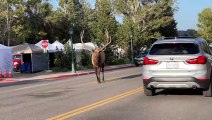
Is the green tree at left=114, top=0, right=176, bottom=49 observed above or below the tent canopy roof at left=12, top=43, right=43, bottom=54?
above

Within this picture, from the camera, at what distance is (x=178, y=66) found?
13.1 m

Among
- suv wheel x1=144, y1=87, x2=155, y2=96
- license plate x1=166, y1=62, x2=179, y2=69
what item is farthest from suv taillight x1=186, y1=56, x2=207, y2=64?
suv wheel x1=144, y1=87, x2=155, y2=96

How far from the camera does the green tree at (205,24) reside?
383 ft

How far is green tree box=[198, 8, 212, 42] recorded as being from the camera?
383ft

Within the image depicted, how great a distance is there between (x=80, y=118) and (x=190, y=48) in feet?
16.5

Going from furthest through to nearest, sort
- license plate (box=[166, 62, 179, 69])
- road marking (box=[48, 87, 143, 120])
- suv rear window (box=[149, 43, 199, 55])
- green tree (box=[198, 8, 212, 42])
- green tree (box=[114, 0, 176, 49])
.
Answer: green tree (box=[198, 8, 212, 42]) < green tree (box=[114, 0, 176, 49]) < suv rear window (box=[149, 43, 199, 55]) < license plate (box=[166, 62, 179, 69]) < road marking (box=[48, 87, 143, 120])

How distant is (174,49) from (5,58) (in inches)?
812

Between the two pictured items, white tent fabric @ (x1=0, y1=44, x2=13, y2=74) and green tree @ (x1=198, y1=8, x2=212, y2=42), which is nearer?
white tent fabric @ (x1=0, y1=44, x2=13, y2=74)

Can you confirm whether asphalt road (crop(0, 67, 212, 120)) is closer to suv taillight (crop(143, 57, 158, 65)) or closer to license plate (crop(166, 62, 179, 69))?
license plate (crop(166, 62, 179, 69))

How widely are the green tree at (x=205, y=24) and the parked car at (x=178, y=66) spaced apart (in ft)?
346

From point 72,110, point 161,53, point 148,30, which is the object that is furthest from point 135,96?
point 148,30

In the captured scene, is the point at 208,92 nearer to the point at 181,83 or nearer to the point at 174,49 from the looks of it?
the point at 181,83

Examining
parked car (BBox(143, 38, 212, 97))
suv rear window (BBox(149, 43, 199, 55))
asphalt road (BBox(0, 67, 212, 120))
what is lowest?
asphalt road (BBox(0, 67, 212, 120))

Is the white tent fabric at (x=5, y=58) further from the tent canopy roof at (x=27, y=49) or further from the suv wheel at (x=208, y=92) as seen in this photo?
the suv wheel at (x=208, y=92)
